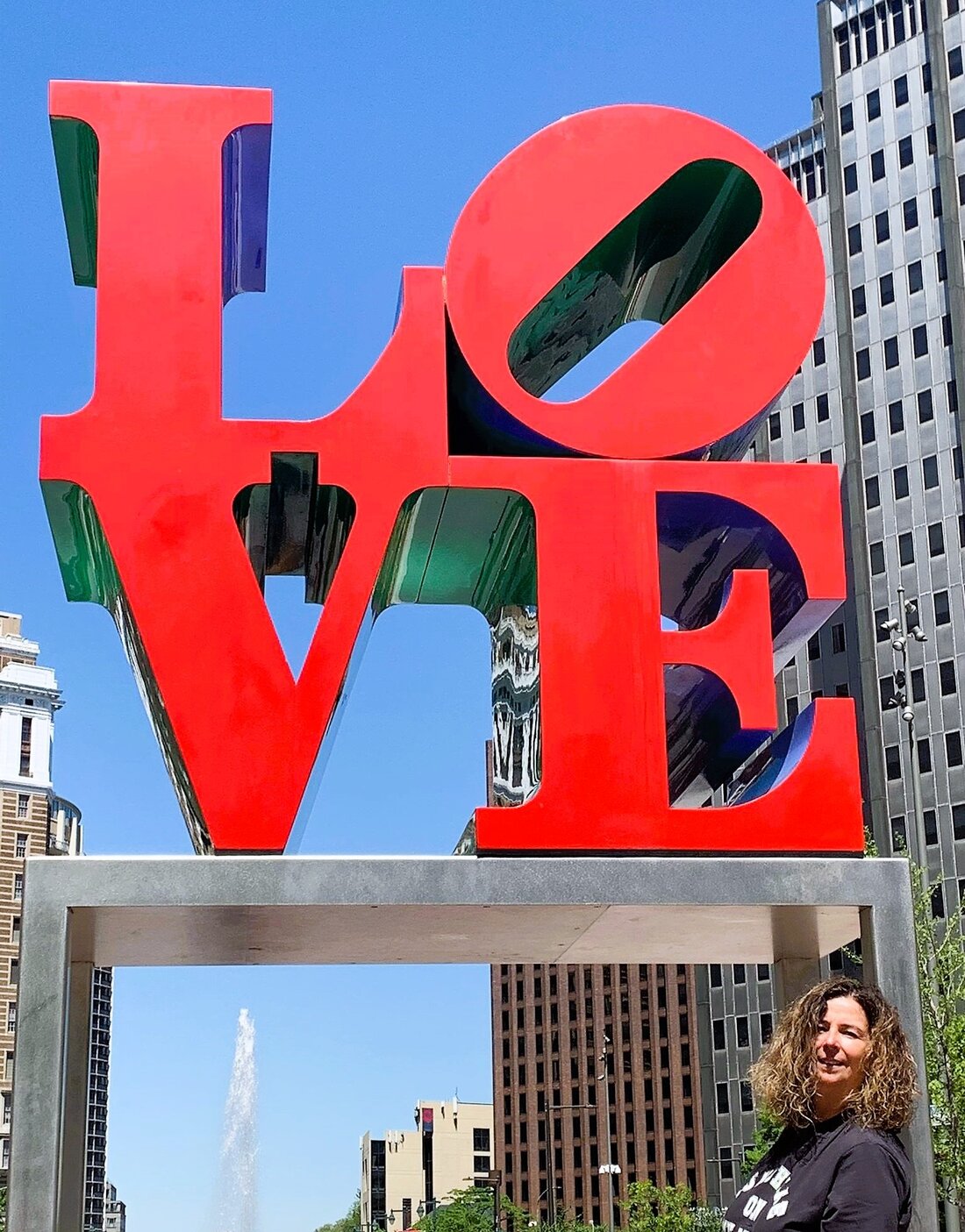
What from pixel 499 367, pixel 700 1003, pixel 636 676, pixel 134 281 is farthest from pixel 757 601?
pixel 700 1003

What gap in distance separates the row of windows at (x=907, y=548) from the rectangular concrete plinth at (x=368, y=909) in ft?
219

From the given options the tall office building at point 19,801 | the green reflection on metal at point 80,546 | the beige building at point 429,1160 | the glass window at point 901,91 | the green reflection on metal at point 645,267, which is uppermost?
the glass window at point 901,91

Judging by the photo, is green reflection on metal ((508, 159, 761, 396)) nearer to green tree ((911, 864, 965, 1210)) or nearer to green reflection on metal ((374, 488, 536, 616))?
green reflection on metal ((374, 488, 536, 616))

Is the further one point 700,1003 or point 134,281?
point 700,1003

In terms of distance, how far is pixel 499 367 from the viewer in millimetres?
11875

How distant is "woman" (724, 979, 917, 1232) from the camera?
4230 mm

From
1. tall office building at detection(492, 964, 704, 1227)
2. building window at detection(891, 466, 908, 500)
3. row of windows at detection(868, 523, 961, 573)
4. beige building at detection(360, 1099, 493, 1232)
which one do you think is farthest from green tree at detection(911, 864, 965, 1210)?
beige building at detection(360, 1099, 493, 1232)

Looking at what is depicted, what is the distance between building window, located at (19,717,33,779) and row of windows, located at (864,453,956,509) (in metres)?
66.1

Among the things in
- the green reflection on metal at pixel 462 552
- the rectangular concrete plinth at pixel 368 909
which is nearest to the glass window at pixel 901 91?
the green reflection on metal at pixel 462 552

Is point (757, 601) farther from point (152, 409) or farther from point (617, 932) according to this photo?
point (152, 409)

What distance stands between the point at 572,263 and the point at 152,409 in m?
3.04

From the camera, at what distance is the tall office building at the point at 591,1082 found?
11025cm

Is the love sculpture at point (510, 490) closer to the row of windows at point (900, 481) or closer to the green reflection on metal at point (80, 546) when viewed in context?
the green reflection on metal at point (80, 546)

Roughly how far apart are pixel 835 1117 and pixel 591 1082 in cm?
11999
